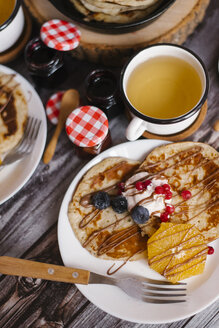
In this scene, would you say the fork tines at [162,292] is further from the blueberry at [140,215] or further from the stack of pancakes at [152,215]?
the blueberry at [140,215]

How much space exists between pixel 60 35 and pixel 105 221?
74cm

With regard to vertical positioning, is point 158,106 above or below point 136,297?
above

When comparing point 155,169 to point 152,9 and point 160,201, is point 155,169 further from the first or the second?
point 152,9

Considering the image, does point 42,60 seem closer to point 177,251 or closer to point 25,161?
point 25,161

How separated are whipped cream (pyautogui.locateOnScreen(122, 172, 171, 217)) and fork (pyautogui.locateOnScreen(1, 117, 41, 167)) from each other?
426 millimetres

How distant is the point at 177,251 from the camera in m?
1.34

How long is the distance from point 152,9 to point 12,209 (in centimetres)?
96

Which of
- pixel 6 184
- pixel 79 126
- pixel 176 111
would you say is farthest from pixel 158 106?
pixel 6 184

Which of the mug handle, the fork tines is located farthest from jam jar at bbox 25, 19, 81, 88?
the fork tines

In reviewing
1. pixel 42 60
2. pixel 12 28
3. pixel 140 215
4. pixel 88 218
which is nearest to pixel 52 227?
pixel 88 218

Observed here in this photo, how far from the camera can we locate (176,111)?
1.45 m

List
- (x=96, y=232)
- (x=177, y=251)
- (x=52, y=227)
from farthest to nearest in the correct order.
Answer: (x=52, y=227) → (x=96, y=232) → (x=177, y=251)

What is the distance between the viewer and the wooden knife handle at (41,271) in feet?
4.43

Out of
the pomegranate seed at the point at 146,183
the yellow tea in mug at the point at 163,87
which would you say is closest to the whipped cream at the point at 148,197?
the pomegranate seed at the point at 146,183
